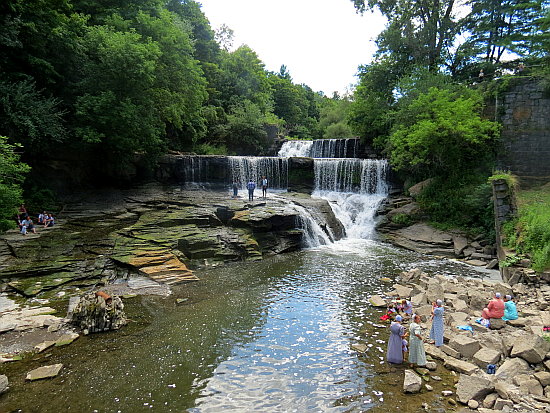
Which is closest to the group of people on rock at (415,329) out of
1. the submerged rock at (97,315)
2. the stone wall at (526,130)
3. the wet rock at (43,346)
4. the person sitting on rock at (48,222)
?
the submerged rock at (97,315)

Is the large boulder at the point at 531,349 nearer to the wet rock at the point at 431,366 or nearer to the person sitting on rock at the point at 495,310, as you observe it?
the wet rock at the point at 431,366

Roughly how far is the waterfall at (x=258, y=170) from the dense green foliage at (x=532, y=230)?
1502 centimetres

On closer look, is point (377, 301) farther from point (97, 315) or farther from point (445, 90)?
point (445, 90)

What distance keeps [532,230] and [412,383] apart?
9499mm

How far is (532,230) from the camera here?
11.9m

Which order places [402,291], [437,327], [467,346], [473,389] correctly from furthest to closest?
[402,291], [437,327], [467,346], [473,389]

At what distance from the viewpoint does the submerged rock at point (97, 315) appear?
8.05m

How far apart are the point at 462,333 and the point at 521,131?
1611 cm

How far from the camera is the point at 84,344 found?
7469mm

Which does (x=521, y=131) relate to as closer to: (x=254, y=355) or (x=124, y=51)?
(x=254, y=355)

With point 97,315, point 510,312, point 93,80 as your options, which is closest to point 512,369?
point 510,312

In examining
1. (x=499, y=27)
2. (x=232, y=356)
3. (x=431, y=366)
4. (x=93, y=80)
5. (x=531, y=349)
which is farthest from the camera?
(x=499, y=27)

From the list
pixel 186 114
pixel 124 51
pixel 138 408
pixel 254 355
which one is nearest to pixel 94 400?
pixel 138 408

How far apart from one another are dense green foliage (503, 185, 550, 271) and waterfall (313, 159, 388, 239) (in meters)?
7.39
